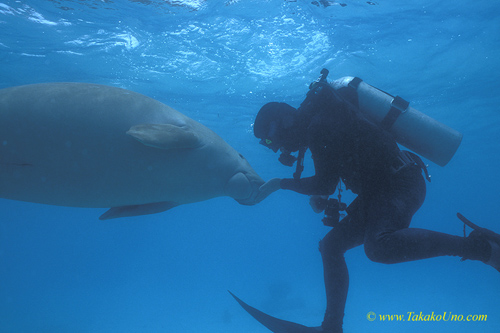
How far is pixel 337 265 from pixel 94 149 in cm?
304

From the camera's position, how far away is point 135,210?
329cm

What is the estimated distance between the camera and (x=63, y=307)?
44094 mm

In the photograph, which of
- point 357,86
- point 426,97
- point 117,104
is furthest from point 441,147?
point 426,97

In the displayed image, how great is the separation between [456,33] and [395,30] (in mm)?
2437

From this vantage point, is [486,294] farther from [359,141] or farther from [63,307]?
[63,307]

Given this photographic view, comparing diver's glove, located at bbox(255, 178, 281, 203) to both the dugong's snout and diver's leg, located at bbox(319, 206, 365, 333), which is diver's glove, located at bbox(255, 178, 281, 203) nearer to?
the dugong's snout

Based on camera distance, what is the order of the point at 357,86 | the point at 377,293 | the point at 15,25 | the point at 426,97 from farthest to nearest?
1. the point at 377,293
2. the point at 426,97
3. the point at 15,25
4. the point at 357,86

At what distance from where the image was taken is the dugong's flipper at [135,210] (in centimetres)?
324

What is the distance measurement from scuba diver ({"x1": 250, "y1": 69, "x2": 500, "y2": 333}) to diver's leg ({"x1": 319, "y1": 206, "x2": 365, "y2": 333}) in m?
0.01

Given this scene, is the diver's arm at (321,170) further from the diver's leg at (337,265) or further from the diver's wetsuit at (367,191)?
the diver's leg at (337,265)

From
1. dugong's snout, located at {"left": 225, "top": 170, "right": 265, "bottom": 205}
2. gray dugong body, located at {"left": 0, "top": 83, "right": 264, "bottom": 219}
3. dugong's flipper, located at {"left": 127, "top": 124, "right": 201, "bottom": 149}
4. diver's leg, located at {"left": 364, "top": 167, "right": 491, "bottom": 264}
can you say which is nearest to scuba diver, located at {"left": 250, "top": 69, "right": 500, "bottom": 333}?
diver's leg, located at {"left": 364, "top": 167, "right": 491, "bottom": 264}

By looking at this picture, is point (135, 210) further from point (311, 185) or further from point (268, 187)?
point (311, 185)

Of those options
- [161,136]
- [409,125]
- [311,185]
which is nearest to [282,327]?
[311,185]

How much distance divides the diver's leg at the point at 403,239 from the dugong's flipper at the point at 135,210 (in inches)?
87.1
